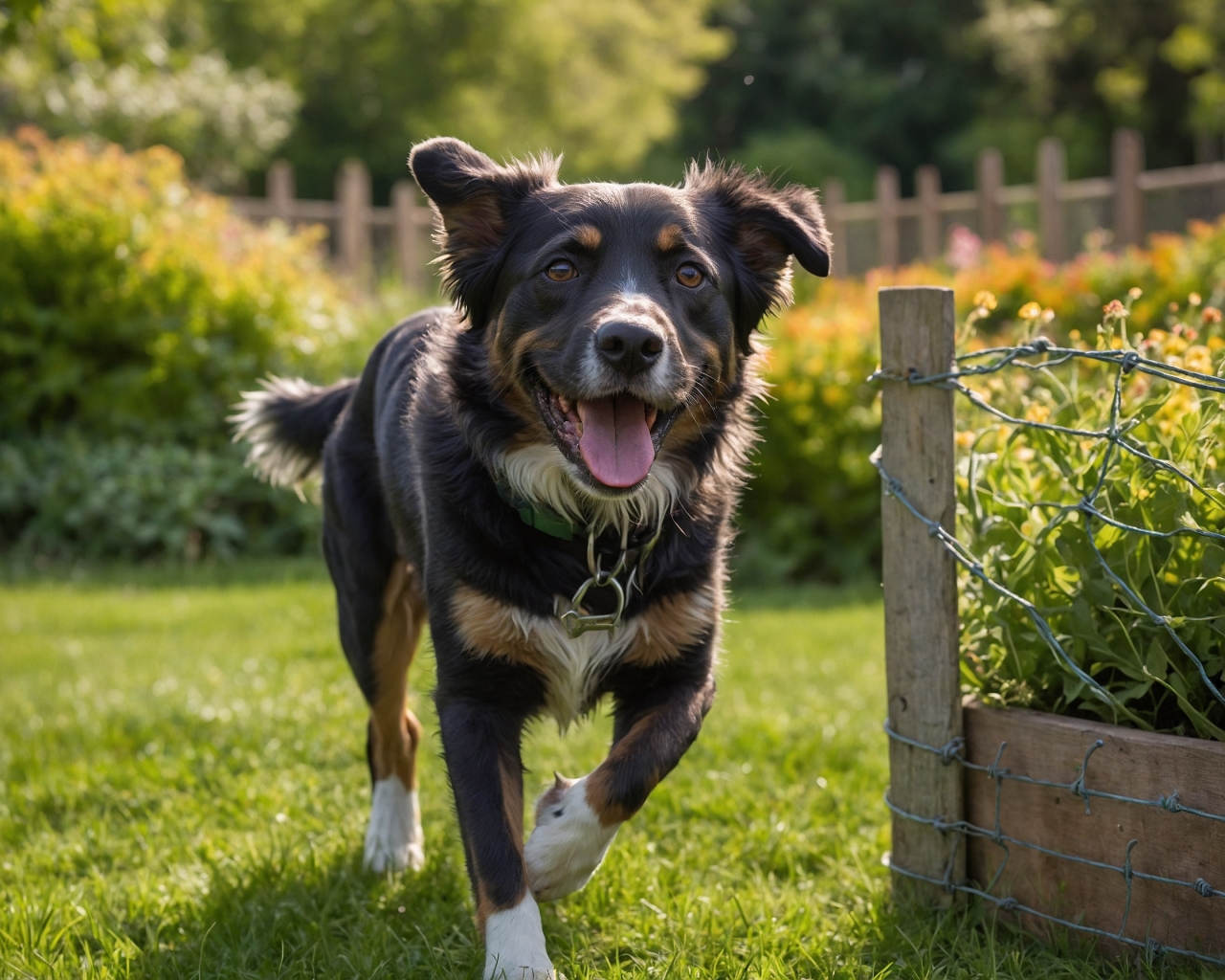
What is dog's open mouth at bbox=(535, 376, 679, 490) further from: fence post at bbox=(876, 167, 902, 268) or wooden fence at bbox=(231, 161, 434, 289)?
fence post at bbox=(876, 167, 902, 268)

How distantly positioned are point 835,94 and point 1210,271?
3846 cm

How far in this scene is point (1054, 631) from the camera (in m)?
3.09

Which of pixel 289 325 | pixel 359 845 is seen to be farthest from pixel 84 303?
pixel 359 845

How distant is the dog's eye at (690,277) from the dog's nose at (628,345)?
0.43 metres

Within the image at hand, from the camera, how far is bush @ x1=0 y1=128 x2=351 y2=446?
1009 cm

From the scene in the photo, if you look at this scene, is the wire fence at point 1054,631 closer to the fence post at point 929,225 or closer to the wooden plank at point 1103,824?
the wooden plank at point 1103,824

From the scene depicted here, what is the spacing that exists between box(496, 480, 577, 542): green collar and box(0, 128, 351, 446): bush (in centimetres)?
745

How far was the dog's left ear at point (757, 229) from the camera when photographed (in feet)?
11.7

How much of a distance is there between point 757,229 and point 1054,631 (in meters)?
1.41

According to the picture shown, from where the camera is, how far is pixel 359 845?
3941mm

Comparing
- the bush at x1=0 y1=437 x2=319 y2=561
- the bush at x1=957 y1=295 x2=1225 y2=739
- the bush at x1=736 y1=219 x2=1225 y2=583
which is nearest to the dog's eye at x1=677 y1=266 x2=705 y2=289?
the bush at x1=957 y1=295 x2=1225 y2=739

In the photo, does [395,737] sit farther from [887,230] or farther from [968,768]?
[887,230]

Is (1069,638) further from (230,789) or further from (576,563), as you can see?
(230,789)

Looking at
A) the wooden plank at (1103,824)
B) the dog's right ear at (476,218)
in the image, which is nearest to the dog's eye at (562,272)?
the dog's right ear at (476,218)
